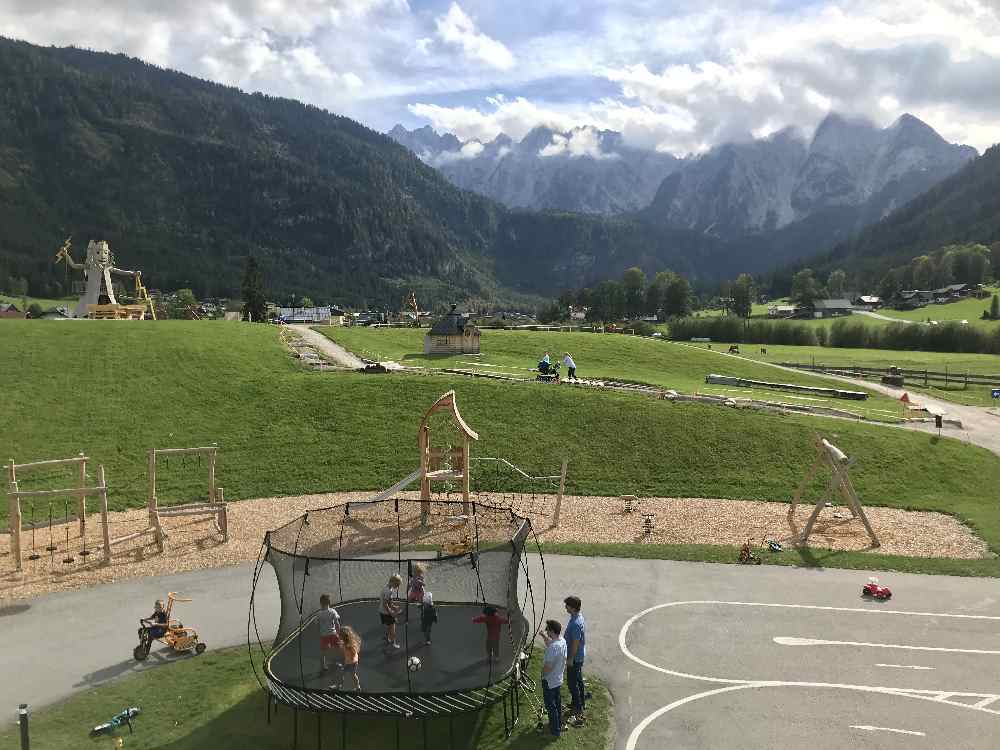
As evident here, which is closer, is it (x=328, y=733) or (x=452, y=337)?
(x=328, y=733)

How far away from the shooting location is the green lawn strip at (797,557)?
22.4 metres

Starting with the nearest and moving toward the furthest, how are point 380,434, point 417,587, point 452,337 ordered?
point 417,587 < point 380,434 < point 452,337

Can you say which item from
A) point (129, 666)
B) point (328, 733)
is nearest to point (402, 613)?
point (328, 733)

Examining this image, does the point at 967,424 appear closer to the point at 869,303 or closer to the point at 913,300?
the point at 913,300

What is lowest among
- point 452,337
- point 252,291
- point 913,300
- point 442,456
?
point 442,456

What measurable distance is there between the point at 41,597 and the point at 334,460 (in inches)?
601

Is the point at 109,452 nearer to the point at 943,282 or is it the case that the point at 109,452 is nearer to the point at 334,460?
the point at 334,460

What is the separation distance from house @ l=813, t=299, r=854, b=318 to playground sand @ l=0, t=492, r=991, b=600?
159487 mm

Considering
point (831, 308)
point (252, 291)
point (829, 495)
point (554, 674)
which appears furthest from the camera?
point (831, 308)

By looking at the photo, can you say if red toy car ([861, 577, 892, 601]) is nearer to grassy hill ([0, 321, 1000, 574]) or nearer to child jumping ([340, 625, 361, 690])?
grassy hill ([0, 321, 1000, 574])

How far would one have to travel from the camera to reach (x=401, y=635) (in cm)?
1544

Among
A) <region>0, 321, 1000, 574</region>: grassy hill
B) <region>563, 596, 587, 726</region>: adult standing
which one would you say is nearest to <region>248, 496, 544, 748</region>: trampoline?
<region>563, 596, 587, 726</region>: adult standing

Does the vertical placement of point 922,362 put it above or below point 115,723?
above

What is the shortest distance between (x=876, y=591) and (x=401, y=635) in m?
14.2
